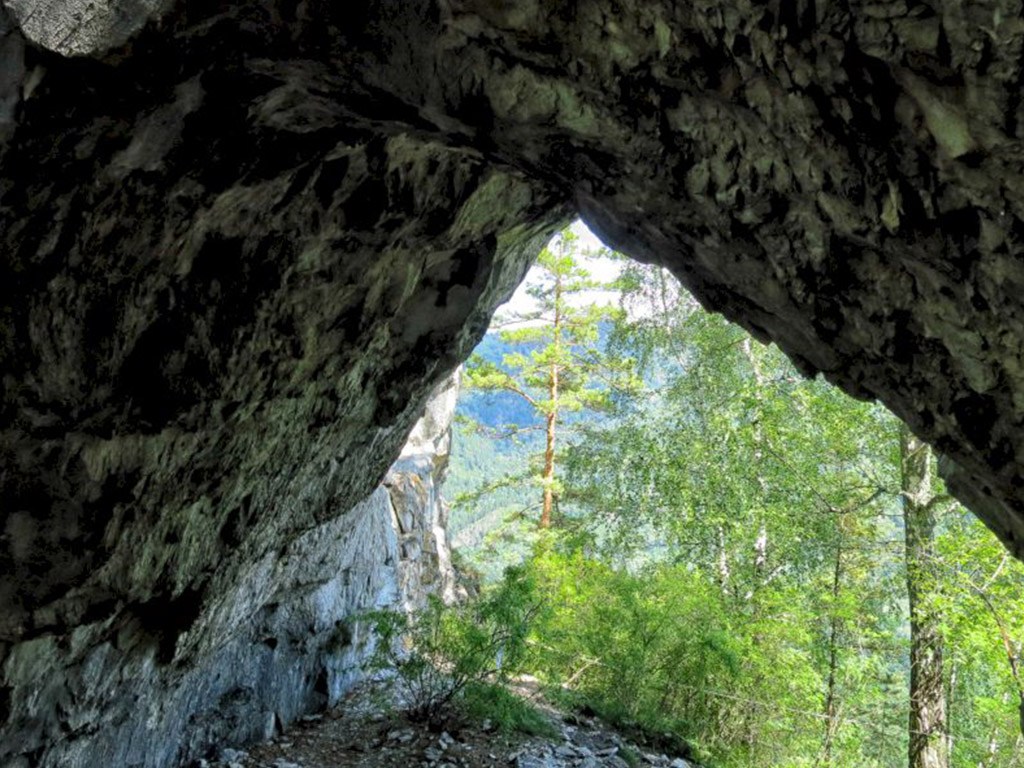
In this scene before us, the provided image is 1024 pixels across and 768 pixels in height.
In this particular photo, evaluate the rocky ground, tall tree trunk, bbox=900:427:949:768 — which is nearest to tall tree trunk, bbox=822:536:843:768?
tall tree trunk, bbox=900:427:949:768

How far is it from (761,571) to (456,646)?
6.48 m

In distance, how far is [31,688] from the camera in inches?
182

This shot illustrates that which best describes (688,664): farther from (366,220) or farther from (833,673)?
(366,220)

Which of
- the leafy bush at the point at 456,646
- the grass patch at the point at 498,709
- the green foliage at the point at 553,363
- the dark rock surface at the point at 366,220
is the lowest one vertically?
the grass patch at the point at 498,709

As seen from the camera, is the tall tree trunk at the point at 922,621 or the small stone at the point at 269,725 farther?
the tall tree trunk at the point at 922,621

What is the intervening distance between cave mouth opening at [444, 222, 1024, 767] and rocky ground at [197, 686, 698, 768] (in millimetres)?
1288

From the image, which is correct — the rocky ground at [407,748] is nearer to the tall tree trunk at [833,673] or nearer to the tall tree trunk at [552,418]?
the tall tree trunk at [833,673]

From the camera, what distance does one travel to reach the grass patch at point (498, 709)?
318 inches

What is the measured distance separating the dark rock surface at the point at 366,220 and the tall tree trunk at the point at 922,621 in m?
6.27

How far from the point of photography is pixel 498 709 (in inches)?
319

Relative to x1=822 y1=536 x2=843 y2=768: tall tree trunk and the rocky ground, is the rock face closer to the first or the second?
the rocky ground

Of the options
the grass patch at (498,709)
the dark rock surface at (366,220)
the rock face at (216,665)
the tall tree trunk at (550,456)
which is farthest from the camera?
the tall tree trunk at (550,456)

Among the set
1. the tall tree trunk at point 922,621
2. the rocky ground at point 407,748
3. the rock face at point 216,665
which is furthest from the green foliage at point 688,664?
the rock face at point 216,665

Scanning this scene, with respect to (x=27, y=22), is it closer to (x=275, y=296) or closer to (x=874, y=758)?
(x=275, y=296)
